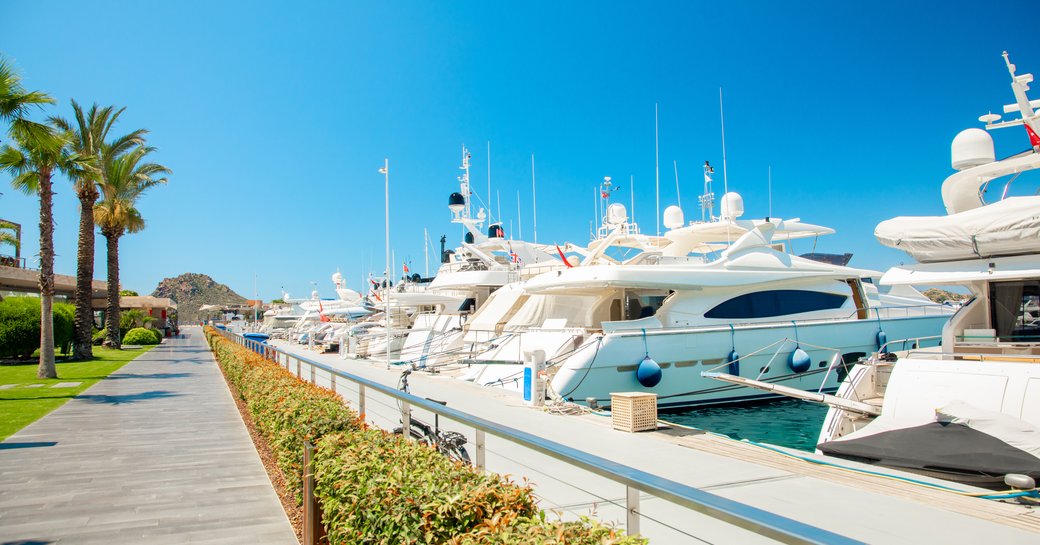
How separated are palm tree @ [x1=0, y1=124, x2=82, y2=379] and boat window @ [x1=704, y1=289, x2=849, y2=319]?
60.8 feet

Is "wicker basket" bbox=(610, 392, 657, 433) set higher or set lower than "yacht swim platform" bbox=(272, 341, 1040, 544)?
higher

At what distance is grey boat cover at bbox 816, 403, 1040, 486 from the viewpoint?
643cm

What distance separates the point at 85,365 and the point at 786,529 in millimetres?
26062

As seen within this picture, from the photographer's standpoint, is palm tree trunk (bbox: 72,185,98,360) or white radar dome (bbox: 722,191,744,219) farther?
palm tree trunk (bbox: 72,185,98,360)

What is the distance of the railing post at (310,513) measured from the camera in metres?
4.57

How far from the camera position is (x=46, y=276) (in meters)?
18.5

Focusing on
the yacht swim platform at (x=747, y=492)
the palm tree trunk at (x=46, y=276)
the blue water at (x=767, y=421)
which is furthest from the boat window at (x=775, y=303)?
the palm tree trunk at (x=46, y=276)

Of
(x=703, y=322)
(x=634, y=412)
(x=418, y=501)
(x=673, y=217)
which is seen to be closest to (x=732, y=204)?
(x=673, y=217)

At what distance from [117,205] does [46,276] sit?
37.6 feet

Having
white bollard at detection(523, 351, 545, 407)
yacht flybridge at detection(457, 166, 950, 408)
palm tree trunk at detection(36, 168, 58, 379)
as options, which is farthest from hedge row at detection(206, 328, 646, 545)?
palm tree trunk at detection(36, 168, 58, 379)

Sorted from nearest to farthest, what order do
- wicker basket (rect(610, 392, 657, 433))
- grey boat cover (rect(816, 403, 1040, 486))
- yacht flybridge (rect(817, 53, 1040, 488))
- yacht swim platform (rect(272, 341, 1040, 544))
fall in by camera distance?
yacht swim platform (rect(272, 341, 1040, 544)) < grey boat cover (rect(816, 403, 1040, 486)) < yacht flybridge (rect(817, 53, 1040, 488)) < wicker basket (rect(610, 392, 657, 433))

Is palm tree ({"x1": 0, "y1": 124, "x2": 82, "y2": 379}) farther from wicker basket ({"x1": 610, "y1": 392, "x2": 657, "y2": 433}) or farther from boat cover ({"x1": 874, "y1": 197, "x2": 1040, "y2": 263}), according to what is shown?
boat cover ({"x1": 874, "y1": 197, "x2": 1040, "y2": 263})

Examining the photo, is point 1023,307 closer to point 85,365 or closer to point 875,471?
point 875,471

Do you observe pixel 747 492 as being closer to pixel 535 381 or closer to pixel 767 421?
pixel 535 381
